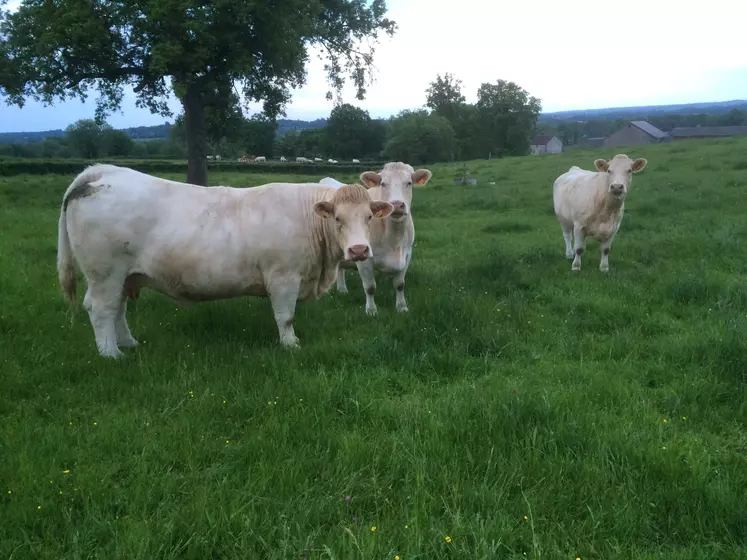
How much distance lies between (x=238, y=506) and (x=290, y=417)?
102 centimetres

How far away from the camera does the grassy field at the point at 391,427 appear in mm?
2783

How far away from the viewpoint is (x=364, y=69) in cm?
2123

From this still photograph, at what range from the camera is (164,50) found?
15.1m

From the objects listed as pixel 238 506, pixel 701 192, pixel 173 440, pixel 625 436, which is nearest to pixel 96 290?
pixel 173 440

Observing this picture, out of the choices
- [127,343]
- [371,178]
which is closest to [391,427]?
[127,343]

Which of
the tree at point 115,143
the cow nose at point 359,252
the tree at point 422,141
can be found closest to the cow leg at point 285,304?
the cow nose at point 359,252

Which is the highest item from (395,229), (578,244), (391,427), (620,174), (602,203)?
(620,174)

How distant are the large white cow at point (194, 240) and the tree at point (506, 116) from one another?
79.4 m

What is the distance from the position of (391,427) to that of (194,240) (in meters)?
2.84

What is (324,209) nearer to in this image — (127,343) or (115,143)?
(127,343)

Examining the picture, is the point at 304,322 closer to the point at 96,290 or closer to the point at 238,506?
the point at 96,290

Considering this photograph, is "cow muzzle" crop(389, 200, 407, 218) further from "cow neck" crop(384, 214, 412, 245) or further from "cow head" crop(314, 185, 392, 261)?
"cow head" crop(314, 185, 392, 261)

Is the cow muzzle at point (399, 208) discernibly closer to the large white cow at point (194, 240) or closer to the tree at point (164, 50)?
the large white cow at point (194, 240)

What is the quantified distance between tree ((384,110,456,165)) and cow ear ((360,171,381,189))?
2413 inches
